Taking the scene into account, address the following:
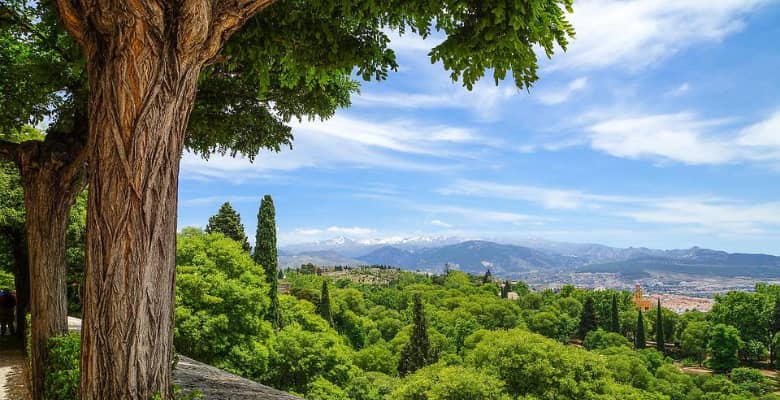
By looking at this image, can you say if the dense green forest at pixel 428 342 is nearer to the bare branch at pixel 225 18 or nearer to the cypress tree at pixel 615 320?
the cypress tree at pixel 615 320

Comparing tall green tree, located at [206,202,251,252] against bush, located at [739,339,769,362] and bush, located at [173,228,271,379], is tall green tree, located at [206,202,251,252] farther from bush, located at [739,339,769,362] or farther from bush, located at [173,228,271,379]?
bush, located at [739,339,769,362]

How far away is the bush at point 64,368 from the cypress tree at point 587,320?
269ft

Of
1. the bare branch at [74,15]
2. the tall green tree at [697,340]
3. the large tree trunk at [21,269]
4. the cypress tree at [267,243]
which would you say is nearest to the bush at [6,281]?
the large tree trunk at [21,269]

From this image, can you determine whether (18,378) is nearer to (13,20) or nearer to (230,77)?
(13,20)

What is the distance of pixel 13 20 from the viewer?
641 cm

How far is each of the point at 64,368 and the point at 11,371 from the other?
755cm

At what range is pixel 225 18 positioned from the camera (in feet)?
9.82

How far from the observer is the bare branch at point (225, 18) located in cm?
297

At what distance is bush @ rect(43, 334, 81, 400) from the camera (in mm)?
3920

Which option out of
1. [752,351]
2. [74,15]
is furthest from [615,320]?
[74,15]

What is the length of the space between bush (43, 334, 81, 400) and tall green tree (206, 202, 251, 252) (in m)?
30.8

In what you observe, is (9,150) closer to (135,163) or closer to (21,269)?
(135,163)

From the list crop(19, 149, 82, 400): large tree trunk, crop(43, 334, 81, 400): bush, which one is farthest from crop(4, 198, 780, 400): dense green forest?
crop(19, 149, 82, 400): large tree trunk

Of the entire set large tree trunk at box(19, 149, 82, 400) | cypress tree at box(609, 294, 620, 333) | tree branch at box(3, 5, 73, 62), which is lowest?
cypress tree at box(609, 294, 620, 333)
